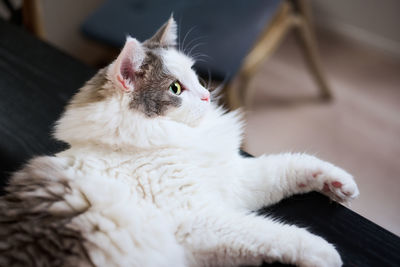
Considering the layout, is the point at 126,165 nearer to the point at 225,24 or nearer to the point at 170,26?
the point at 170,26

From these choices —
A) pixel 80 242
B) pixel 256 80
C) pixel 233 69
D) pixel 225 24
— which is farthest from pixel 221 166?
pixel 256 80

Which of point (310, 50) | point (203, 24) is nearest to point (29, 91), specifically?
point (203, 24)

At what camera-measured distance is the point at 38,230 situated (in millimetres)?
707

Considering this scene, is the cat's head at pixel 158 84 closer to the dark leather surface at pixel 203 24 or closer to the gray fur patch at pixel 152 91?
the gray fur patch at pixel 152 91

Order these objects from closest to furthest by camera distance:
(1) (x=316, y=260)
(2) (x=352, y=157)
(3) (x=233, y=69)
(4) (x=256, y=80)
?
1. (1) (x=316, y=260)
2. (3) (x=233, y=69)
3. (2) (x=352, y=157)
4. (4) (x=256, y=80)

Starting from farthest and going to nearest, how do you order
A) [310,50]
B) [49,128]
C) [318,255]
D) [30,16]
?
[310,50]
[30,16]
[49,128]
[318,255]

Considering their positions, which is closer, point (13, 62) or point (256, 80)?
point (13, 62)

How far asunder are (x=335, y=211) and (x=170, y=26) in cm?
62

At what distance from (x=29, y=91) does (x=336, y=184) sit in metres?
0.92

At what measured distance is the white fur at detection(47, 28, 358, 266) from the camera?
736mm

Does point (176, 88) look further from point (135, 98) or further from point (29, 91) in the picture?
point (29, 91)

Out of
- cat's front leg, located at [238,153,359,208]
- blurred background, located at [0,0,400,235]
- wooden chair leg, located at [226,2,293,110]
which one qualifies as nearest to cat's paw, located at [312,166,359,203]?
cat's front leg, located at [238,153,359,208]

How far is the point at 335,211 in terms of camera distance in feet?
2.66

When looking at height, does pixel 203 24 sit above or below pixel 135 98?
above
